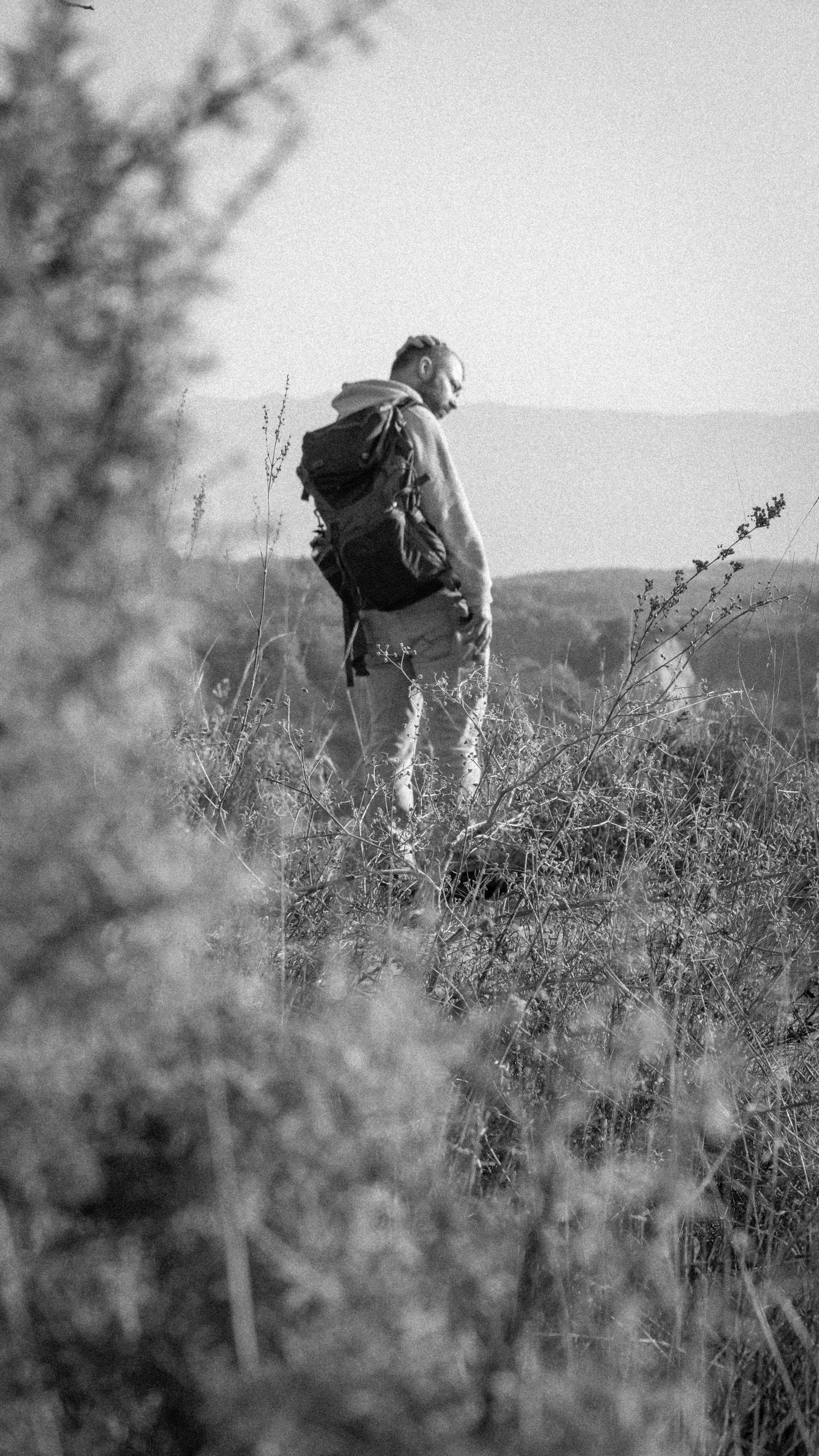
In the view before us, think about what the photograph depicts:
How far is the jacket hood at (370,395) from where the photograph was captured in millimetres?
4266

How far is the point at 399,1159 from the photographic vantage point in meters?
0.91

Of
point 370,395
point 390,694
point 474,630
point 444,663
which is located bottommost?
point 390,694

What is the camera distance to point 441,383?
4.61 meters

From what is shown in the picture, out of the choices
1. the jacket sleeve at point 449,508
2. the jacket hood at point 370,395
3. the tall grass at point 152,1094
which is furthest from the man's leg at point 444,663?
the tall grass at point 152,1094

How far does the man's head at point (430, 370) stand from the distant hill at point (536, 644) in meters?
1.02

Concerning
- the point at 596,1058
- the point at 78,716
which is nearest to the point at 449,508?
the point at 596,1058

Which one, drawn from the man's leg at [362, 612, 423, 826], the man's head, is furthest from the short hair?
the man's leg at [362, 612, 423, 826]

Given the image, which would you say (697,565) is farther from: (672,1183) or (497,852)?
(672,1183)

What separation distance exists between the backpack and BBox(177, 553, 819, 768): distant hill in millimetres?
269

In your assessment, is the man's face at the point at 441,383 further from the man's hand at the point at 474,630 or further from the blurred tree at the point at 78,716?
the blurred tree at the point at 78,716

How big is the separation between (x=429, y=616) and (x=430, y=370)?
1.09 meters

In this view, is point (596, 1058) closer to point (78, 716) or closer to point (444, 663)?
point (78, 716)

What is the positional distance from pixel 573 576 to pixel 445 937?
47.2ft

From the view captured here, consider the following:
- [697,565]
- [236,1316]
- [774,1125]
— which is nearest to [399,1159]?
[236,1316]
